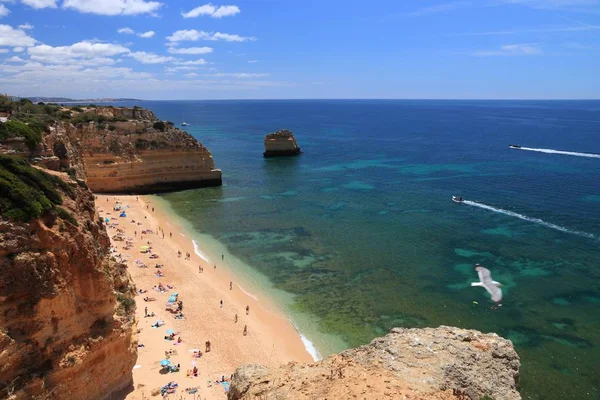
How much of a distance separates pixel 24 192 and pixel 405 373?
39.2ft

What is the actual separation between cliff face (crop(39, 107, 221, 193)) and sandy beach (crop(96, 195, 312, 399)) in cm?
1463

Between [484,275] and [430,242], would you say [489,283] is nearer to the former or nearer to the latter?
[484,275]

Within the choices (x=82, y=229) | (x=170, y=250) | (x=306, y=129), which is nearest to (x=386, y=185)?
(x=170, y=250)

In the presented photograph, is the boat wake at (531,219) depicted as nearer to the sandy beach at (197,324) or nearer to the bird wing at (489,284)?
the bird wing at (489,284)

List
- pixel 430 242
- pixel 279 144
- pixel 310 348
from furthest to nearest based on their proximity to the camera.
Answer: pixel 279 144 → pixel 430 242 → pixel 310 348

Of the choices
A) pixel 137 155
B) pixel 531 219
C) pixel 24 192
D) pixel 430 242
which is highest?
pixel 24 192

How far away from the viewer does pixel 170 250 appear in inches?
1452

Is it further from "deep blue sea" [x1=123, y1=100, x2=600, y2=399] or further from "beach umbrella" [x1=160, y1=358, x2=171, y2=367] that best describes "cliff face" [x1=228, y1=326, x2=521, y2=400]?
"deep blue sea" [x1=123, y1=100, x2=600, y2=399]

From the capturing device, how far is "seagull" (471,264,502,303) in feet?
94.4

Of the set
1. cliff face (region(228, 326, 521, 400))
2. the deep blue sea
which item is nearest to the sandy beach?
the deep blue sea

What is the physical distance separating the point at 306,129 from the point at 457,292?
4541 inches

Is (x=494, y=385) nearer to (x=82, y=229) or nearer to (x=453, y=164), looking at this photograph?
(x=82, y=229)

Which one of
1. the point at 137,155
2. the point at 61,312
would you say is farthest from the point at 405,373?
the point at 137,155

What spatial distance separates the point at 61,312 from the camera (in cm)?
1269
